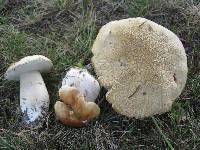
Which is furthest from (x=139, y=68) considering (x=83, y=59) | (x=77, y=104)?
(x=83, y=59)

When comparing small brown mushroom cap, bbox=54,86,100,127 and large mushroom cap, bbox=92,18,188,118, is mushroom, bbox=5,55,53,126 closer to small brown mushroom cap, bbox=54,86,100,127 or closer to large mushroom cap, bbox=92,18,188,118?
small brown mushroom cap, bbox=54,86,100,127

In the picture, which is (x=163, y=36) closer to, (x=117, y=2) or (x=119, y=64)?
(x=119, y=64)

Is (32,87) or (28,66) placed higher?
(28,66)

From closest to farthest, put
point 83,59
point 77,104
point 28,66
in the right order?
point 77,104
point 28,66
point 83,59

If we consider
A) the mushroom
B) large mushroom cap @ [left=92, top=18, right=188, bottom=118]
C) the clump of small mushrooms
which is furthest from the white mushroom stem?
large mushroom cap @ [left=92, top=18, right=188, bottom=118]

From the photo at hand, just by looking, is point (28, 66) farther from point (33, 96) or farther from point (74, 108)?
point (74, 108)

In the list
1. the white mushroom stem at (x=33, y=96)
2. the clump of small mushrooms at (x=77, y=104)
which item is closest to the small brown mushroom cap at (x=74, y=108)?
the clump of small mushrooms at (x=77, y=104)
